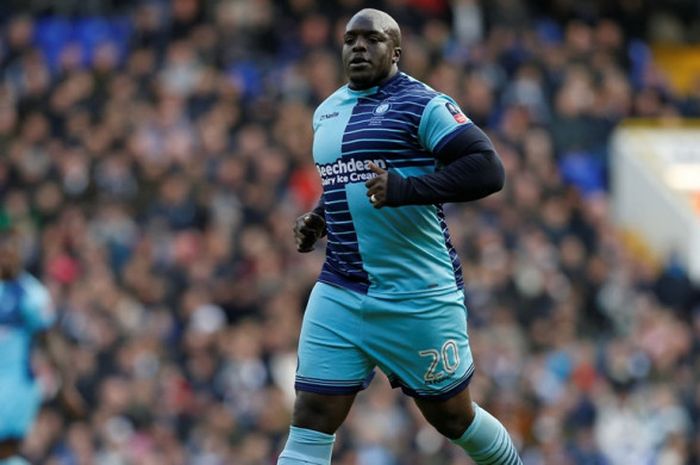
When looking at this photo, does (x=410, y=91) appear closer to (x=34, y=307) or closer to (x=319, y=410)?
(x=319, y=410)

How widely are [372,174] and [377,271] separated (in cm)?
44

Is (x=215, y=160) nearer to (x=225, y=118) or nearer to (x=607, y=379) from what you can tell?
(x=225, y=118)

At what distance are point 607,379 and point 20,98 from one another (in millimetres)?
7193

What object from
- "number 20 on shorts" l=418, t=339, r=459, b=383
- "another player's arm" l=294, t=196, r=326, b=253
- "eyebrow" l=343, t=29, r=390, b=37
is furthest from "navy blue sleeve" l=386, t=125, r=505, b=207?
"another player's arm" l=294, t=196, r=326, b=253

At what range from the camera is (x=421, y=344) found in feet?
25.1

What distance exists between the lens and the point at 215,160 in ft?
60.8

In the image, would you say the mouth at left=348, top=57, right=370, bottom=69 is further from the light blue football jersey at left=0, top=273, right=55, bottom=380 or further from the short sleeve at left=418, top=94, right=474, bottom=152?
the light blue football jersey at left=0, top=273, right=55, bottom=380

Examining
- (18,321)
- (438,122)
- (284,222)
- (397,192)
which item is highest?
(438,122)

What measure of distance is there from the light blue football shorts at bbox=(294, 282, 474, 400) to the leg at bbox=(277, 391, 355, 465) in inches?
2.0

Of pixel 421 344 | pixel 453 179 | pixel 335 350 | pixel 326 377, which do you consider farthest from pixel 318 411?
pixel 453 179

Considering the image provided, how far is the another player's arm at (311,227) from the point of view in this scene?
26.5ft

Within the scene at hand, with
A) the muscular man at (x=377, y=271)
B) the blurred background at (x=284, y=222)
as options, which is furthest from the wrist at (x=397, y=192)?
the blurred background at (x=284, y=222)

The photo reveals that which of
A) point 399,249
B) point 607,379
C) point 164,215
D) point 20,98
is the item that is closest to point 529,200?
point 607,379

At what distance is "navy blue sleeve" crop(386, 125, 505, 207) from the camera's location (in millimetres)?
7211
